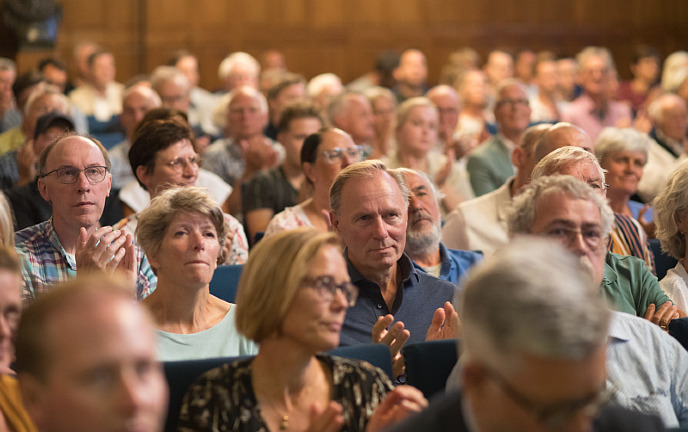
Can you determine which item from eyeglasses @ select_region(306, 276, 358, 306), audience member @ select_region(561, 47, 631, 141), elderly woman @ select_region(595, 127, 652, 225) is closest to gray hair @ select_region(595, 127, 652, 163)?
elderly woman @ select_region(595, 127, 652, 225)

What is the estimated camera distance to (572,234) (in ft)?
7.64

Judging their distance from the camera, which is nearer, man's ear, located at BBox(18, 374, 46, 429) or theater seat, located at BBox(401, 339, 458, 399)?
man's ear, located at BBox(18, 374, 46, 429)

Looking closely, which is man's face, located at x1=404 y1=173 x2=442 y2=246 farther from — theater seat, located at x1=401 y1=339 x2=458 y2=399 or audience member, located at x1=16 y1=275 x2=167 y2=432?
audience member, located at x1=16 y1=275 x2=167 y2=432

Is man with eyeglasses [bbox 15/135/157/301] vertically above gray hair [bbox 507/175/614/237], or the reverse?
gray hair [bbox 507/175/614/237]

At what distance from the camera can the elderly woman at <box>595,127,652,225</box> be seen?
4.32 meters

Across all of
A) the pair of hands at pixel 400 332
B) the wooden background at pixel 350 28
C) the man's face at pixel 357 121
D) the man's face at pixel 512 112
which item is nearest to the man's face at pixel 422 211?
the pair of hands at pixel 400 332

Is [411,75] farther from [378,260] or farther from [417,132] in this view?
[378,260]

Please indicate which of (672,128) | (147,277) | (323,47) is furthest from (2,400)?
(323,47)

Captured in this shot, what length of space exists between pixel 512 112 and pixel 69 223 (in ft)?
12.9

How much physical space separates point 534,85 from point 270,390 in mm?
8870

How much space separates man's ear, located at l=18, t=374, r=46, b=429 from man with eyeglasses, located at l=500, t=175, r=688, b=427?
4.32 feet

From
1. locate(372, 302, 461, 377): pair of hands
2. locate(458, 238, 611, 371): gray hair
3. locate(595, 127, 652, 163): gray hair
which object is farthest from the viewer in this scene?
locate(595, 127, 652, 163): gray hair

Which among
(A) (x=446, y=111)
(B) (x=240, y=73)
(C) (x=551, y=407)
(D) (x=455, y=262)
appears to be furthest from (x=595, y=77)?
(C) (x=551, y=407)

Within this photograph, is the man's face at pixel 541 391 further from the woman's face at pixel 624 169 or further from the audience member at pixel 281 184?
the audience member at pixel 281 184
